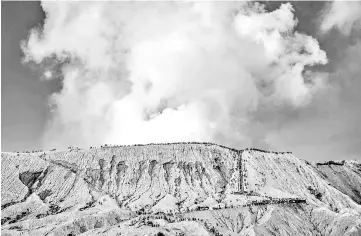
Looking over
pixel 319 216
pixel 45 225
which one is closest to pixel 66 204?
pixel 45 225

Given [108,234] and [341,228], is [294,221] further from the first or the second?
[108,234]

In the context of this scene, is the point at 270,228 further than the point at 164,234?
Yes

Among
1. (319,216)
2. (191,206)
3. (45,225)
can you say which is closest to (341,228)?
(319,216)

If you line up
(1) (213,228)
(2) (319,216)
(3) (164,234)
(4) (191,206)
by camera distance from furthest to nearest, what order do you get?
(4) (191,206), (2) (319,216), (1) (213,228), (3) (164,234)

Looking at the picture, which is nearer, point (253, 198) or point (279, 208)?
point (279, 208)

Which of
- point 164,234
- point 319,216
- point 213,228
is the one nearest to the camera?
point 164,234

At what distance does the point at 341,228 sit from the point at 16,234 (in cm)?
10563

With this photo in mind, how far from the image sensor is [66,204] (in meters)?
196

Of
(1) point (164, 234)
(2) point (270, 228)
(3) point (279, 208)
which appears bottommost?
(1) point (164, 234)

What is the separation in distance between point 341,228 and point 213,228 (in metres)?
45.7

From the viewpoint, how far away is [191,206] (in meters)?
190

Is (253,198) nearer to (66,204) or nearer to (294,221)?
(294,221)

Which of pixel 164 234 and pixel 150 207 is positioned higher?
pixel 150 207

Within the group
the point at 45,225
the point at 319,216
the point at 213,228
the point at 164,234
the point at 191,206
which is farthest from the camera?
the point at 191,206
